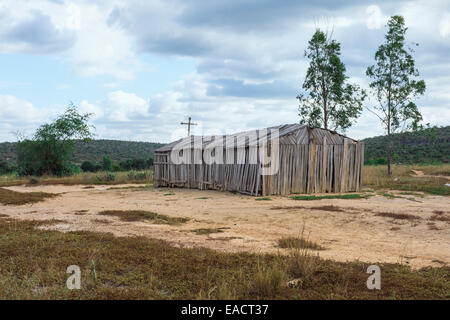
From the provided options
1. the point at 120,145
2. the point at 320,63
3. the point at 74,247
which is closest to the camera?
the point at 74,247

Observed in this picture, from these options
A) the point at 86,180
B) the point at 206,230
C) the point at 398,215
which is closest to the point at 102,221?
the point at 206,230

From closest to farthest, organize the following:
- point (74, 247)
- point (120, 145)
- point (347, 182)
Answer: point (74, 247)
point (347, 182)
point (120, 145)

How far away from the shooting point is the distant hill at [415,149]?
140ft

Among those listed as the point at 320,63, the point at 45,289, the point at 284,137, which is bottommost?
the point at 45,289

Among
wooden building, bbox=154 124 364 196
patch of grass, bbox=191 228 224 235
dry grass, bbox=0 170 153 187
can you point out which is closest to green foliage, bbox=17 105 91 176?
dry grass, bbox=0 170 153 187

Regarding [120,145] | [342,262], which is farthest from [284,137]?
[120,145]

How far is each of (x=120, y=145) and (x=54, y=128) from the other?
1647 inches

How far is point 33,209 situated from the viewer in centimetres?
1227

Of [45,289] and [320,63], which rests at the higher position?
[320,63]

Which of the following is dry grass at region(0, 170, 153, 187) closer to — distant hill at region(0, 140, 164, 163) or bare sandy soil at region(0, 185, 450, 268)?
bare sandy soil at region(0, 185, 450, 268)

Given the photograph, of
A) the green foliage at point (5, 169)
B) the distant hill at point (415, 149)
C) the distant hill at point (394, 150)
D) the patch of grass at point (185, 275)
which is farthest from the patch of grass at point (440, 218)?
the green foliage at point (5, 169)

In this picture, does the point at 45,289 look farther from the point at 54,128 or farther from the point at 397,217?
the point at 54,128

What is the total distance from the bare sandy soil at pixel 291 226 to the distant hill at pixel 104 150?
129 feet

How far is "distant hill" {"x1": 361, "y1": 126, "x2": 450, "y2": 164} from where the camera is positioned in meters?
42.8
